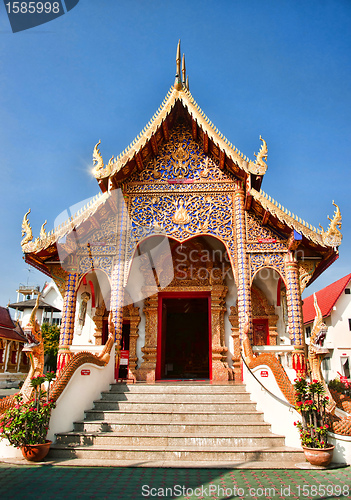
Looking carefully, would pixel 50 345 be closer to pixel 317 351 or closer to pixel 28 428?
pixel 28 428

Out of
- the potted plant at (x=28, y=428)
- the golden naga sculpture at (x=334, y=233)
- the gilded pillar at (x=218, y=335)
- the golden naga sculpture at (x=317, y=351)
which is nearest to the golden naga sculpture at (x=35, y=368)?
the potted plant at (x=28, y=428)

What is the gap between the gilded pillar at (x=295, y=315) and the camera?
7.45 meters

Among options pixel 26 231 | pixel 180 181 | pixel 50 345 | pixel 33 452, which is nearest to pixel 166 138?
pixel 180 181

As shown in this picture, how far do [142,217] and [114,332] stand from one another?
8.47 ft

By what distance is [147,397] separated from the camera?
6648 millimetres

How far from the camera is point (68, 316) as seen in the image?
8.09 meters

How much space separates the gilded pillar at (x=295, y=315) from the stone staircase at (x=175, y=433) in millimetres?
1406

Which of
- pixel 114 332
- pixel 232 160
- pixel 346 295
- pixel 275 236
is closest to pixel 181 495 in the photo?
pixel 114 332

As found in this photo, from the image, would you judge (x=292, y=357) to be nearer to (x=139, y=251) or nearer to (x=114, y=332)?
(x=114, y=332)

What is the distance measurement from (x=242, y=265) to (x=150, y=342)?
3.11 metres

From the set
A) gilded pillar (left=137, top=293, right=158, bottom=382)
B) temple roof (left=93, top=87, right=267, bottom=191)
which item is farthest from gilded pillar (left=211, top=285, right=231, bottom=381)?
temple roof (left=93, top=87, right=267, bottom=191)

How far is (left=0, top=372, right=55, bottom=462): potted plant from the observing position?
15.4ft

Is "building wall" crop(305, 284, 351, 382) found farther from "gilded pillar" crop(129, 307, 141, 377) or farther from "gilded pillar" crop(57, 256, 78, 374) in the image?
"gilded pillar" crop(57, 256, 78, 374)

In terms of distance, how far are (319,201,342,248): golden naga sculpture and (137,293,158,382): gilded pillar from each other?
13.9 ft
